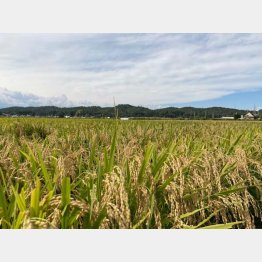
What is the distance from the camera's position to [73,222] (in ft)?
6.81

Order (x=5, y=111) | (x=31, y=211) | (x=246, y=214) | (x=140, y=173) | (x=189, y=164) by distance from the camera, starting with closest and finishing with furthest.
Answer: (x=31, y=211)
(x=140, y=173)
(x=246, y=214)
(x=189, y=164)
(x=5, y=111)

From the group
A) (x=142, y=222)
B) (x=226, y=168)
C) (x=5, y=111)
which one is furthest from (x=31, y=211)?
(x=5, y=111)

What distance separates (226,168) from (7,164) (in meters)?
2.30

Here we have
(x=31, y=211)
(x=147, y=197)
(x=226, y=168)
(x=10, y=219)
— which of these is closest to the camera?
(x=31, y=211)

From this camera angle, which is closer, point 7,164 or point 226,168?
point 7,164

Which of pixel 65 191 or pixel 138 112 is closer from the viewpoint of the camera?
pixel 65 191

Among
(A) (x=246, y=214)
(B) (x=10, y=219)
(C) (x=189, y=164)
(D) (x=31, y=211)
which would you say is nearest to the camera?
(D) (x=31, y=211)

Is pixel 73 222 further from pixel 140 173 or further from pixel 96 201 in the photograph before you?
pixel 140 173

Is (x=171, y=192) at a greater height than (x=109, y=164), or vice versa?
(x=109, y=164)

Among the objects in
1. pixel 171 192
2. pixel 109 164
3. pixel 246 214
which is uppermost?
pixel 109 164

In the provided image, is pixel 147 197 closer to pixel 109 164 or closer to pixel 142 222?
pixel 142 222

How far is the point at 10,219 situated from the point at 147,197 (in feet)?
3.16

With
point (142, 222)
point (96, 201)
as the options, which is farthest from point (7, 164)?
point (142, 222)

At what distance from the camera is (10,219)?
2211 mm
